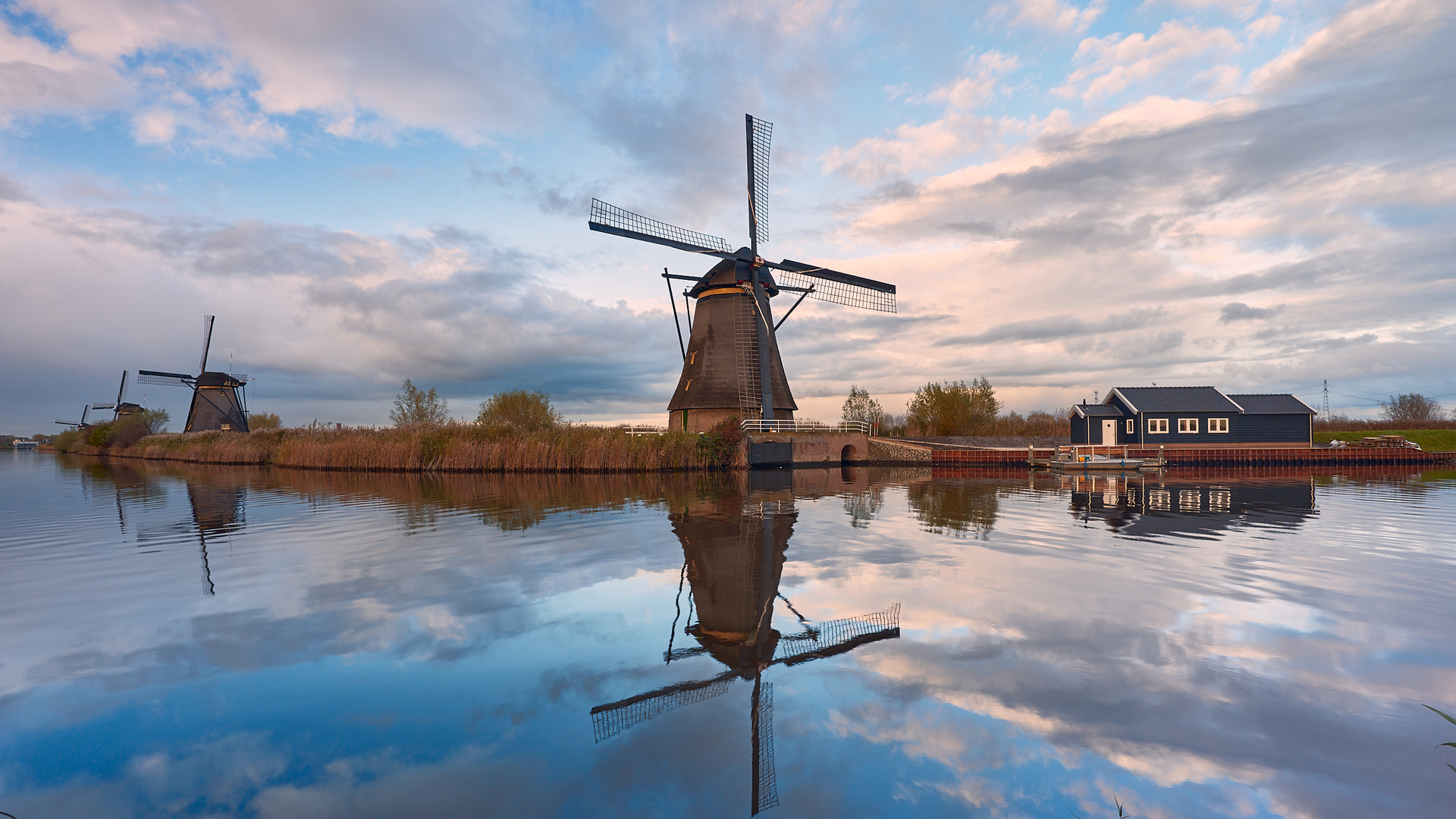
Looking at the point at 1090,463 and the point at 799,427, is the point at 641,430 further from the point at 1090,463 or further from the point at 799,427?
the point at 1090,463

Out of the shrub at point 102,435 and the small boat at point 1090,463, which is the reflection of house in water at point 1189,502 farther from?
the shrub at point 102,435

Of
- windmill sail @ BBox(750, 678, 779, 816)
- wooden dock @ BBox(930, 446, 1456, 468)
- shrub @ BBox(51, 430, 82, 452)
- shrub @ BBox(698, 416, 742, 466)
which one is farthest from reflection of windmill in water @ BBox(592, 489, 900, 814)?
shrub @ BBox(51, 430, 82, 452)

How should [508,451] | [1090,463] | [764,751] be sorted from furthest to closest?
[1090,463], [508,451], [764,751]

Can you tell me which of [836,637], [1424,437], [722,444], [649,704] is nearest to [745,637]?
[836,637]

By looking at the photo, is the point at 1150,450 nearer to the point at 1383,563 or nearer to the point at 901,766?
the point at 1383,563

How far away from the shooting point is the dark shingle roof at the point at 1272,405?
35281 millimetres

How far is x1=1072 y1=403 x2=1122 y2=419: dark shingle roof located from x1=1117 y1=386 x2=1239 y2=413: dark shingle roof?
1171mm

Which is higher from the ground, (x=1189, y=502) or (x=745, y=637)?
(x=1189, y=502)

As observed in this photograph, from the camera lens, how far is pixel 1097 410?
37.2 m

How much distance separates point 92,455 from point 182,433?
13.9m

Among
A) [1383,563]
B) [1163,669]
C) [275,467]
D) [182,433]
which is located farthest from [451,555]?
[182,433]

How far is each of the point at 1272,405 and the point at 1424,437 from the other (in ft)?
68.3

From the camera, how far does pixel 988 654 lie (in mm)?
4910

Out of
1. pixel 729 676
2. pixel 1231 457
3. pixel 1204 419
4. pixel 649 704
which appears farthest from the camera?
pixel 1204 419
